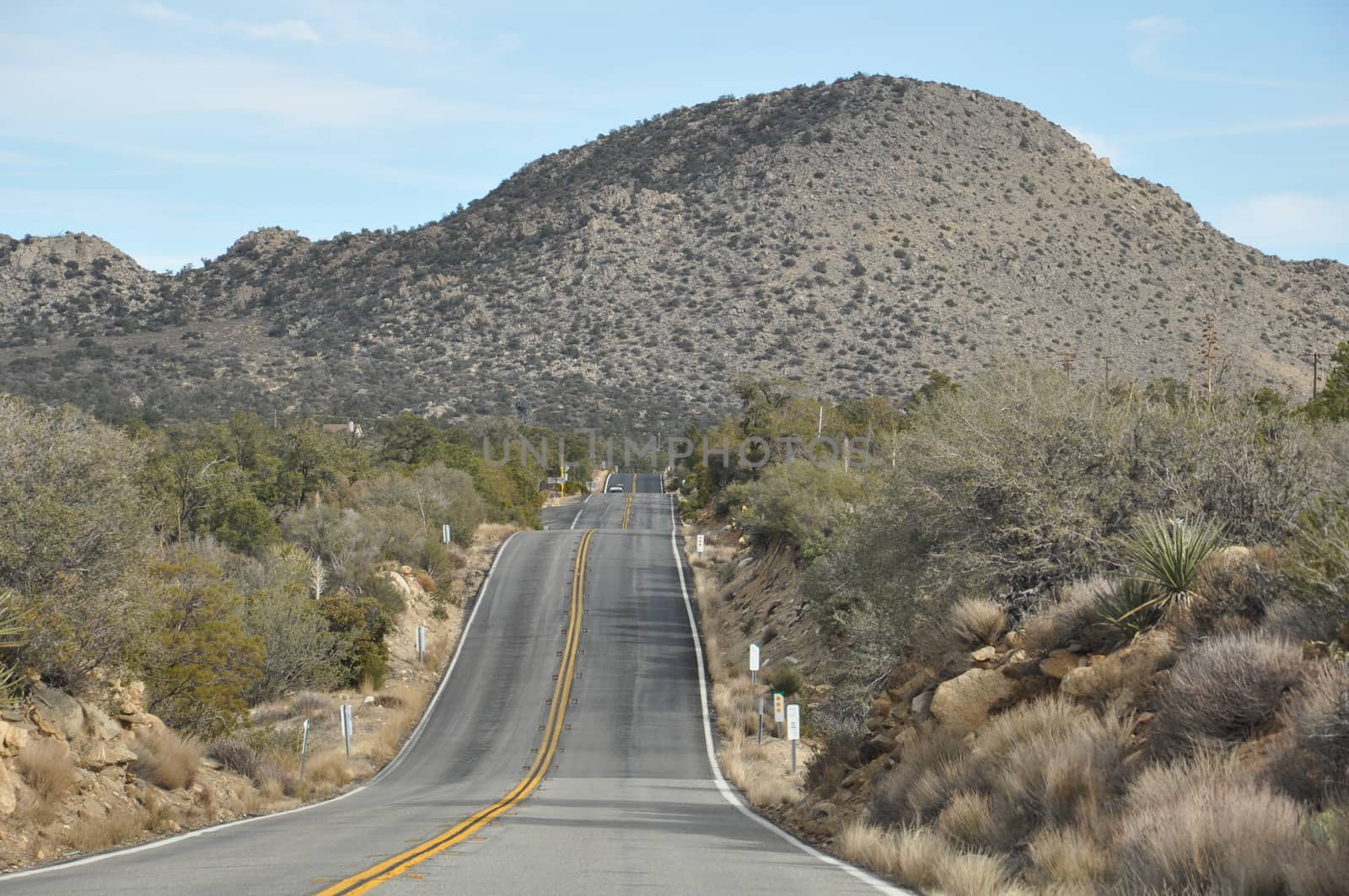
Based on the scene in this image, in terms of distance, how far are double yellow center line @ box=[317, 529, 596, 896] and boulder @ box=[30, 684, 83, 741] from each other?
5835 millimetres

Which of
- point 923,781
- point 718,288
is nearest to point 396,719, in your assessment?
point 923,781

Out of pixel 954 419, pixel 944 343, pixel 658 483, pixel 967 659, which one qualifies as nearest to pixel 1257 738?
pixel 967 659

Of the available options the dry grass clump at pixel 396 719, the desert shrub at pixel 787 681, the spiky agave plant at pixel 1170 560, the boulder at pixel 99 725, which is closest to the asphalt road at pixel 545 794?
the dry grass clump at pixel 396 719

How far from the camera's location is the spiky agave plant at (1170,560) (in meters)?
13.2

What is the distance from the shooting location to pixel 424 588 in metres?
49.7

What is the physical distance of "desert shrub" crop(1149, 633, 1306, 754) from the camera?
992 centimetres

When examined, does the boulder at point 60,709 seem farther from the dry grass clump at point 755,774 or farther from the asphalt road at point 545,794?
the dry grass clump at point 755,774

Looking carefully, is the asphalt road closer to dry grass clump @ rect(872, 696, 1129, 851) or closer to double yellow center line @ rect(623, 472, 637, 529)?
dry grass clump @ rect(872, 696, 1129, 851)

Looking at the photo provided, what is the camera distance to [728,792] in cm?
2380

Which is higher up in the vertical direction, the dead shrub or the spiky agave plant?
the spiky agave plant

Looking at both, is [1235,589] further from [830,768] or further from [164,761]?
[164,761]

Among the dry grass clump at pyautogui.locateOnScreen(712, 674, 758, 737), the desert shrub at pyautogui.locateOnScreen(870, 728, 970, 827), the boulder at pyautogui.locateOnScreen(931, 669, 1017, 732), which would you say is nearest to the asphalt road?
the dry grass clump at pyautogui.locateOnScreen(712, 674, 758, 737)

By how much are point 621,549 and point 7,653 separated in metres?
45.5

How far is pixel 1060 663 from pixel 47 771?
12297 mm
